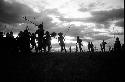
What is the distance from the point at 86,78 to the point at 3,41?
28551mm

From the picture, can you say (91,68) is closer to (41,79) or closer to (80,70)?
(80,70)

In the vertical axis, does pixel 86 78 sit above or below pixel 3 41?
below

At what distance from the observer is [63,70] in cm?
3934

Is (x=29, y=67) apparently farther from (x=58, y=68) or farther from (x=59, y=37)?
(x=59, y=37)

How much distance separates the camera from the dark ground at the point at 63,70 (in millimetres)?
34594

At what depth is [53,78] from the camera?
3494 centimetres

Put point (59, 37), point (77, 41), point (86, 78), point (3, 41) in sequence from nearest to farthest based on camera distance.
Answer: point (86, 78) < point (3, 41) < point (59, 37) < point (77, 41)

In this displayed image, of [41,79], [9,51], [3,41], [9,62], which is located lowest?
[41,79]

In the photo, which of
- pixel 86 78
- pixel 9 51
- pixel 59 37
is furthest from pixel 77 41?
pixel 86 78

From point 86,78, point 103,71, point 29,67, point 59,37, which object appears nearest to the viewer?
point 86,78

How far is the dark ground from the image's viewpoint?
3459 centimetres

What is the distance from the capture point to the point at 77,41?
11150 cm

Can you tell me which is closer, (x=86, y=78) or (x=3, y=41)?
(x=86, y=78)

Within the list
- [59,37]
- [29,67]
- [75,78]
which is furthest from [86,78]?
[59,37]
